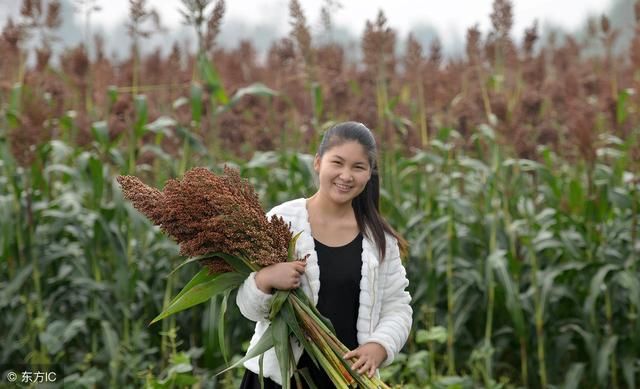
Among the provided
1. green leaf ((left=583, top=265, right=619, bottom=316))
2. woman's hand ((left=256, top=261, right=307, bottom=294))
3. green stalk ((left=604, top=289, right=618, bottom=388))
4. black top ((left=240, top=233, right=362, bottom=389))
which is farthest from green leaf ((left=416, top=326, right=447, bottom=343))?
woman's hand ((left=256, top=261, right=307, bottom=294))

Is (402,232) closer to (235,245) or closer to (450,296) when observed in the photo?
(450,296)

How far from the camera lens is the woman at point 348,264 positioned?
259 centimetres

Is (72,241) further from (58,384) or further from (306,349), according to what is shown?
(306,349)

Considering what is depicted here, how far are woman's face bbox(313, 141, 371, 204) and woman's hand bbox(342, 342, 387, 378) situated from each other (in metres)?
0.45

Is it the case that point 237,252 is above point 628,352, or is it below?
above

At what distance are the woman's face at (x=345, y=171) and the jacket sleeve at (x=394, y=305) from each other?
274mm

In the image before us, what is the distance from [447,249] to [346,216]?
2.46m

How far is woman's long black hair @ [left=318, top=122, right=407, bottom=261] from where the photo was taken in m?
2.61

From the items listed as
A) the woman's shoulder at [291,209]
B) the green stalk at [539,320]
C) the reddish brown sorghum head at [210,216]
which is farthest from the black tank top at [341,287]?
the green stalk at [539,320]

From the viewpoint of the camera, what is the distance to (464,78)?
7176 millimetres

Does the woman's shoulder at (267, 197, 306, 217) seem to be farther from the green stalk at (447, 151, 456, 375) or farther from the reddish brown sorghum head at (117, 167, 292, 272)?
the green stalk at (447, 151, 456, 375)

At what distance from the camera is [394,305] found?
2.75 metres

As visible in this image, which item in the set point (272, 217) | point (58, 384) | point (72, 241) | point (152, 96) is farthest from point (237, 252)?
point (152, 96)

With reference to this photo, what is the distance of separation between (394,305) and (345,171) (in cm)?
48
